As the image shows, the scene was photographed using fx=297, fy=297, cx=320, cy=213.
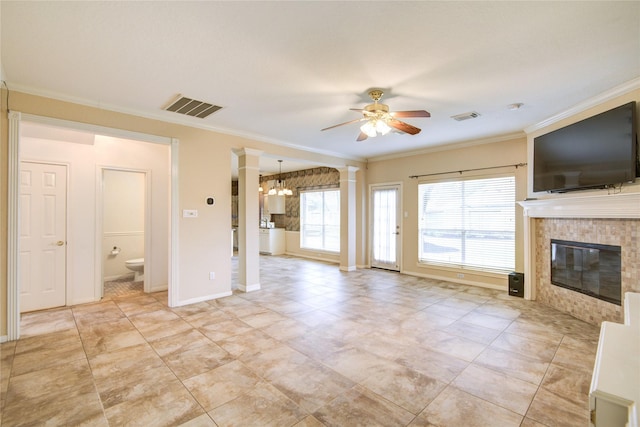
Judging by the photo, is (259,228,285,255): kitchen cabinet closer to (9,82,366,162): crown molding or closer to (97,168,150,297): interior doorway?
(97,168,150,297): interior doorway

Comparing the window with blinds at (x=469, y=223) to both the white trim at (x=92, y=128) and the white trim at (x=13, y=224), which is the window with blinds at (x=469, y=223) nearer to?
the white trim at (x=92, y=128)

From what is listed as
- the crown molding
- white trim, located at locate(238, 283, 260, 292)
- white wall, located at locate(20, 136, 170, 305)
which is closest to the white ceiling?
the crown molding

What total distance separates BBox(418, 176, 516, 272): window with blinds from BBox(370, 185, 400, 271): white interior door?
61cm

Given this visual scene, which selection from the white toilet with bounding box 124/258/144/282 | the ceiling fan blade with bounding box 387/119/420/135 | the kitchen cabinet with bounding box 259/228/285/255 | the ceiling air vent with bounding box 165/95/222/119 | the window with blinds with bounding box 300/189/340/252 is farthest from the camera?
the kitchen cabinet with bounding box 259/228/285/255

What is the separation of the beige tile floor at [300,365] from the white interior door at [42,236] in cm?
36

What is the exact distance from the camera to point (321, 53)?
252cm

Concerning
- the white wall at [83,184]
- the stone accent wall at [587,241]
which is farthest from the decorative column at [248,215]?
the stone accent wall at [587,241]

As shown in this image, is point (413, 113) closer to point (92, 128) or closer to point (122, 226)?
point (92, 128)

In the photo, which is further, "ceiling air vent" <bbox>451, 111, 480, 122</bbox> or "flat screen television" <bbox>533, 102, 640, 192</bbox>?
"ceiling air vent" <bbox>451, 111, 480, 122</bbox>

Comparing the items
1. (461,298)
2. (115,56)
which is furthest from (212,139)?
(461,298)

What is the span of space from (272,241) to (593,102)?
26.3 ft

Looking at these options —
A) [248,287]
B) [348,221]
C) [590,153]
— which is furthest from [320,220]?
[590,153]

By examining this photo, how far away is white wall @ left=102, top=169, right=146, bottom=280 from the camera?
6.11 metres

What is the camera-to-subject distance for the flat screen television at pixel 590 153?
10.1ft
